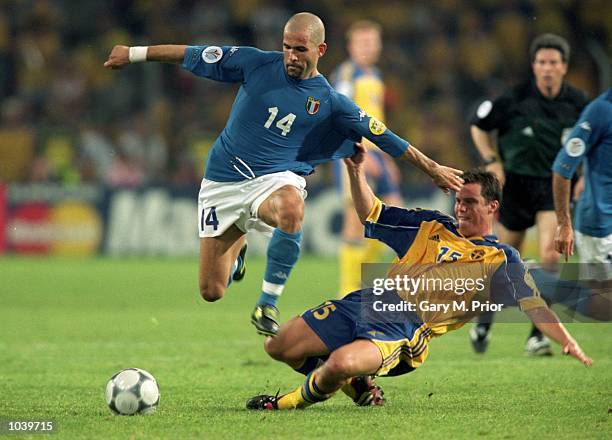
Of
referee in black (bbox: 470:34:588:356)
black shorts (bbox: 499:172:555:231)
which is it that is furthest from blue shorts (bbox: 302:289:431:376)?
black shorts (bbox: 499:172:555:231)

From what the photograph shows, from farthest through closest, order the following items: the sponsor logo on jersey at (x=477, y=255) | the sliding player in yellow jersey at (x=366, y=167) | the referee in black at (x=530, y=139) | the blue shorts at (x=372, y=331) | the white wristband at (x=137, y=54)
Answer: the sliding player in yellow jersey at (x=366, y=167) < the referee in black at (x=530, y=139) < the white wristband at (x=137, y=54) < the sponsor logo on jersey at (x=477, y=255) < the blue shorts at (x=372, y=331)

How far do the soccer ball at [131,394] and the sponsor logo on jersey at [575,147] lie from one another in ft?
8.87

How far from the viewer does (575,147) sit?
6.16m

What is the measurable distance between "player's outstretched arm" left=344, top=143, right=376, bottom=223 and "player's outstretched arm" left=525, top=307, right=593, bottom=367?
3.31ft

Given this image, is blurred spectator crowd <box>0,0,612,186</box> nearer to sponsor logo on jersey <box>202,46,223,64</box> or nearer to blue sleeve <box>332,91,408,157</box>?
sponsor logo on jersey <box>202,46,223,64</box>

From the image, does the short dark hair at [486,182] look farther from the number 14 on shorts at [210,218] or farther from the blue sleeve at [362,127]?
the number 14 on shorts at [210,218]

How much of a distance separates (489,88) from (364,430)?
13439 mm

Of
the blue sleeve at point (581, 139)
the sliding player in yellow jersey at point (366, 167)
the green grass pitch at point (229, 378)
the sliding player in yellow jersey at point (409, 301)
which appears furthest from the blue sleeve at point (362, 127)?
the sliding player in yellow jersey at point (366, 167)

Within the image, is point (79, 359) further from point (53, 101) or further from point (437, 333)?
point (53, 101)

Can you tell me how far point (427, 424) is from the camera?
4891 millimetres

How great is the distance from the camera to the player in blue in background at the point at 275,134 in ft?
20.4

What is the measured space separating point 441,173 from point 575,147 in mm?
862

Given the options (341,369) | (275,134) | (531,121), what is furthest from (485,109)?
(341,369)

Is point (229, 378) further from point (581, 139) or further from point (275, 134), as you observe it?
point (581, 139)
